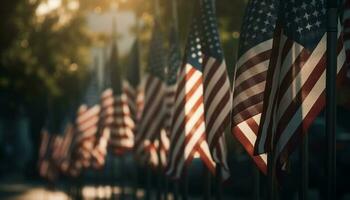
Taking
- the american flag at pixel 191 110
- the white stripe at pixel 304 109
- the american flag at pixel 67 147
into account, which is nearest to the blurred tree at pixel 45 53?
the american flag at pixel 67 147

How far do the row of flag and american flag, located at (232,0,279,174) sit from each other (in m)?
0.01

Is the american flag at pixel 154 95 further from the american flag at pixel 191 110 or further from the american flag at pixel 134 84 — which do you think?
the american flag at pixel 191 110

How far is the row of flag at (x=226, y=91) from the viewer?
28.6 feet

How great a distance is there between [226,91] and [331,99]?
12.1 ft

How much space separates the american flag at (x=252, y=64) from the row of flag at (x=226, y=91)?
10 millimetres

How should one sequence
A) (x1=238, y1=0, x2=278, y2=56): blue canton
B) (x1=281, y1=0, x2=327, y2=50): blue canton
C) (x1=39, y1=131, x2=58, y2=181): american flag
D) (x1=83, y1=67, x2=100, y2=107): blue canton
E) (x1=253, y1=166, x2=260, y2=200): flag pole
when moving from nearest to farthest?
(x1=281, y1=0, x2=327, y2=50): blue canton
(x1=238, y1=0, x2=278, y2=56): blue canton
(x1=253, y1=166, x2=260, y2=200): flag pole
(x1=83, y1=67, x2=100, y2=107): blue canton
(x1=39, y1=131, x2=58, y2=181): american flag

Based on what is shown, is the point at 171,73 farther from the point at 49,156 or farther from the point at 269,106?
the point at 49,156

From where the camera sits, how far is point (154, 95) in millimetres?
15406

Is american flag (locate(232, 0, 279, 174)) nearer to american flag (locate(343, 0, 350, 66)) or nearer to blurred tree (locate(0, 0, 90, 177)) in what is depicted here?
american flag (locate(343, 0, 350, 66))

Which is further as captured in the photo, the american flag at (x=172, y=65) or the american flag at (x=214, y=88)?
the american flag at (x=172, y=65)

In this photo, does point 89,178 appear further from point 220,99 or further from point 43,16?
point 220,99

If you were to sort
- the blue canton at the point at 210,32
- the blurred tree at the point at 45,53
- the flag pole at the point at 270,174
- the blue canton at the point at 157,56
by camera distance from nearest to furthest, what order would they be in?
1. the flag pole at the point at 270,174
2. the blue canton at the point at 210,32
3. the blue canton at the point at 157,56
4. the blurred tree at the point at 45,53

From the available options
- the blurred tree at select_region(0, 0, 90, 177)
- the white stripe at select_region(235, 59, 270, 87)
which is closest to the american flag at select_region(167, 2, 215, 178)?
the white stripe at select_region(235, 59, 270, 87)

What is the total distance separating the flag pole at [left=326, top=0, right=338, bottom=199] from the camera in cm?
801
